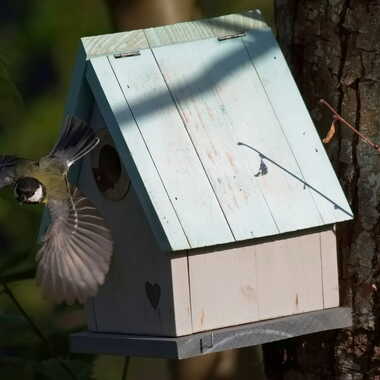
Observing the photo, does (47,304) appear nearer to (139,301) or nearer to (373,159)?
(139,301)

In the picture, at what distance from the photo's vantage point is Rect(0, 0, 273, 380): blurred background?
319 cm

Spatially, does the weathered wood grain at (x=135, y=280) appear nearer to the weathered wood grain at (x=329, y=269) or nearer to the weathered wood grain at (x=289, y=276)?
the weathered wood grain at (x=289, y=276)

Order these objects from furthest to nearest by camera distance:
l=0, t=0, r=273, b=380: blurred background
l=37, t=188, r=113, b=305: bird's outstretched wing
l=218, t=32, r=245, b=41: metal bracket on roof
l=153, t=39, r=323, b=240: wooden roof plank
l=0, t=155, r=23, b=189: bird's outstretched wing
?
l=0, t=155, r=23, b=189: bird's outstretched wing → l=0, t=0, r=273, b=380: blurred background → l=218, t=32, r=245, b=41: metal bracket on roof → l=37, t=188, r=113, b=305: bird's outstretched wing → l=153, t=39, r=323, b=240: wooden roof plank

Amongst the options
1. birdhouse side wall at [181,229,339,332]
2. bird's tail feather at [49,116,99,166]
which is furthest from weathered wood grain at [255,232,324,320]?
bird's tail feather at [49,116,99,166]

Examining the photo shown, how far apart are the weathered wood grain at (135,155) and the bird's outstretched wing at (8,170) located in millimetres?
706

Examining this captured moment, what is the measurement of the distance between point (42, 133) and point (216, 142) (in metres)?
2.25

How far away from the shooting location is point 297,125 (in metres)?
3.01

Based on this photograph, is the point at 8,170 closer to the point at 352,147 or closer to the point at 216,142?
the point at 216,142

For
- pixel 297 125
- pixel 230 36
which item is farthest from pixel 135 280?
pixel 230 36

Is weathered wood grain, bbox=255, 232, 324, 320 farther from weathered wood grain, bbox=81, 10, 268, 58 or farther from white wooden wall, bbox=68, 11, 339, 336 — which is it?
weathered wood grain, bbox=81, 10, 268, 58

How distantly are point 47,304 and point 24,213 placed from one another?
59.3 inches

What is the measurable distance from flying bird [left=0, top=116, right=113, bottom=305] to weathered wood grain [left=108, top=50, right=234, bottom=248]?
0.22 meters

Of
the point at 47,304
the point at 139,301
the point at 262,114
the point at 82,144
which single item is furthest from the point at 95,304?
the point at 47,304

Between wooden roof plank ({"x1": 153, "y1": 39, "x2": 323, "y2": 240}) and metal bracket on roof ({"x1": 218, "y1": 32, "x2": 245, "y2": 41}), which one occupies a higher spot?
metal bracket on roof ({"x1": 218, "y1": 32, "x2": 245, "y2": 41})
